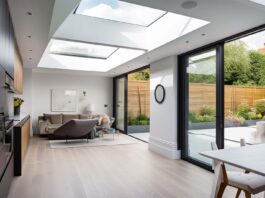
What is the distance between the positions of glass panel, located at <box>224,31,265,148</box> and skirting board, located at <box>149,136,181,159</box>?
129 cm

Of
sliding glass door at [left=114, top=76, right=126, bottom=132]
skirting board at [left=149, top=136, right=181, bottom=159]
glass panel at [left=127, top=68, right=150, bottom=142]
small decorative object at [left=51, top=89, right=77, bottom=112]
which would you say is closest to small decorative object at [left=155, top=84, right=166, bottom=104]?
skirting board at [left=149, top=136, right=181, bottom=159]

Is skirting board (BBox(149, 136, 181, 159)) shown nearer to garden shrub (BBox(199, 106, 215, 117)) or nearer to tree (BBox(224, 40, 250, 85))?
garden shrub (BBox(199, 106, 215, 117))

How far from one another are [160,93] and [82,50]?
3.03m

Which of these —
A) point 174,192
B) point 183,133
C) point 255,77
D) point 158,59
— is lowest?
point 174,192

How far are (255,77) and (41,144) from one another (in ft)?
18.3

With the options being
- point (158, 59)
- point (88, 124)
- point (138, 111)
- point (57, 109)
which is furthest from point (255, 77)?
point (57, 109)

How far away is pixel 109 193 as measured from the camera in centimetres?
287

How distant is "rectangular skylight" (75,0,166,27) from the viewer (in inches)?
148

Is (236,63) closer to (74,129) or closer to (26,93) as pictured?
(74,129)

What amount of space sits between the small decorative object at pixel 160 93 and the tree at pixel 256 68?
6.88 ft

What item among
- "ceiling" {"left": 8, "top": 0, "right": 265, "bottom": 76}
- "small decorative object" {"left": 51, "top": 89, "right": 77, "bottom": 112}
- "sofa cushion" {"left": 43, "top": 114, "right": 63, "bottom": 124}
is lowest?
"sofa cushion" {"left": 43, "top": 114, "right": 63, "bottom": 124}

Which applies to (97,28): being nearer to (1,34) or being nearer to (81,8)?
(81,8)

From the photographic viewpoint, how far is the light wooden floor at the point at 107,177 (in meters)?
2.88

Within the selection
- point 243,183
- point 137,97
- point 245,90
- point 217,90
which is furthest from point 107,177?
point 137,97
